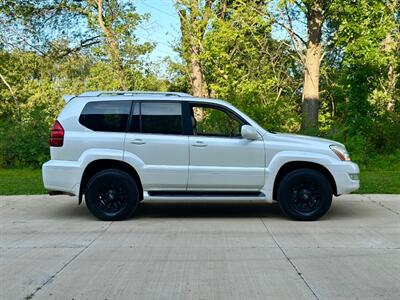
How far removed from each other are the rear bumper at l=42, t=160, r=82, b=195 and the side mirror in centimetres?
256

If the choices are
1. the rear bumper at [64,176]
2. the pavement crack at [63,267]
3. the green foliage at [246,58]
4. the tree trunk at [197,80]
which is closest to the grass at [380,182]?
the green foliage at [246,58]

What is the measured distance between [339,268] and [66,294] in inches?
114

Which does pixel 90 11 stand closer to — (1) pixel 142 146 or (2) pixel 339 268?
(1) pixel 142 146

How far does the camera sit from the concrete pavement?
17.9 ft

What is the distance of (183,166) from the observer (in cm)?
874

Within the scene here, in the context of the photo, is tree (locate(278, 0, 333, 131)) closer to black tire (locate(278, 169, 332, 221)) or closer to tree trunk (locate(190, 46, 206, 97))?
tree trunk (locate(190, 46, 206, 97))

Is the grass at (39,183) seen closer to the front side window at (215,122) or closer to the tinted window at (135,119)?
the front side window at (215,122)

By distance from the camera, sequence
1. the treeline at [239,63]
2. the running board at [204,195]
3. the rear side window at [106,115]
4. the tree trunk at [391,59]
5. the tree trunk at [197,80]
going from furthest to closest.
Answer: the tree trunk at [197,80] < the tree trunk at [391,59] < the treeline at [239,63] < the rear side window at [106,115] < the running board at [204,195]

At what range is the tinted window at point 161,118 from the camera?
8891 mm

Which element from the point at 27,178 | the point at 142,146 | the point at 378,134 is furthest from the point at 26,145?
the point at 378,134

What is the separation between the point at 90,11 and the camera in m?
28.9

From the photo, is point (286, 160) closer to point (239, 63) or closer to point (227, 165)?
point (227, 165)

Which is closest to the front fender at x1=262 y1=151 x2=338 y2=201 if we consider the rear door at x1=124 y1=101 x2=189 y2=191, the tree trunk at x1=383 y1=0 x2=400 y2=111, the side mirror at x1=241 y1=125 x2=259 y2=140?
the side mirror at x1=241 y1=125 x2=259 y2=140

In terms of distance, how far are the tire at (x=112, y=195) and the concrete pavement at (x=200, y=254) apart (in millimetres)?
165
